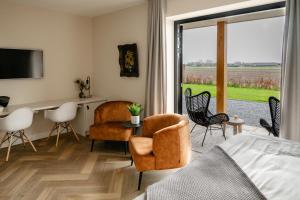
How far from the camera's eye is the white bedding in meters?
1.25

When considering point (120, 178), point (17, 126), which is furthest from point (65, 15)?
point (120, 178)

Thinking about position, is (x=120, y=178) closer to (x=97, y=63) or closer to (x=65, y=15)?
(x=97, y=63)

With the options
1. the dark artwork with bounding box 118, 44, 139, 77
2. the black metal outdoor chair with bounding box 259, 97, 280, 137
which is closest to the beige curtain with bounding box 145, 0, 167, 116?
the dark artwork with bounding box 118, 44, 139, 77

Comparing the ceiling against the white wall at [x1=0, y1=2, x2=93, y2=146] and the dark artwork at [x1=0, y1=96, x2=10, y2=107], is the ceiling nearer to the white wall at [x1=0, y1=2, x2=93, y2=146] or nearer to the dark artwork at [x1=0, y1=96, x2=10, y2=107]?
the white wall at [x1=0, y1=2, x2=93, y2=146]

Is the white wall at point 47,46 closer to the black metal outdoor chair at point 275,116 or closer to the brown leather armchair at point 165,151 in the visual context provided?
the brown leather armchair at point 165,151

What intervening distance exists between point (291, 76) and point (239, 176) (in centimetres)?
163

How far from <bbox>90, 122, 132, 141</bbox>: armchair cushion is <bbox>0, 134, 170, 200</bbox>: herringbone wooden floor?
0.27m

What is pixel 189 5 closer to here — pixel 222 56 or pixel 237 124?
pixel 222 56

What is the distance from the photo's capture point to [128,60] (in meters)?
4.21

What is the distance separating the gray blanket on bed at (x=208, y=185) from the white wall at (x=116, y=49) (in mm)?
2695

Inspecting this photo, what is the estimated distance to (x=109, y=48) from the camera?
15.3 feet

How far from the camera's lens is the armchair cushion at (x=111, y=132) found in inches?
141

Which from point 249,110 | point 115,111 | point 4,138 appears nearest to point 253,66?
point 249,110

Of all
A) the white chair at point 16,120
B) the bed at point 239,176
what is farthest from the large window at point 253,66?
the white chair at point 16,120
